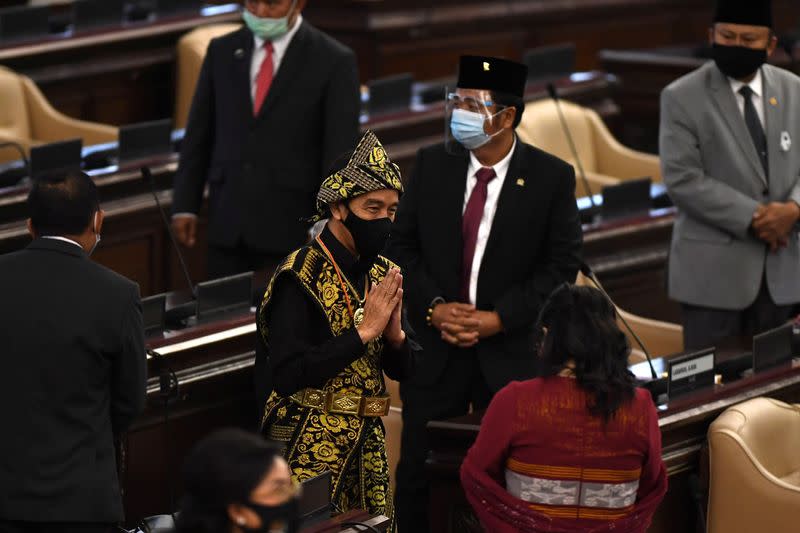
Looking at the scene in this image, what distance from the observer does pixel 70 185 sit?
274 centimetres

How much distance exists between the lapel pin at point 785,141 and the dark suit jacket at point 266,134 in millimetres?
1183

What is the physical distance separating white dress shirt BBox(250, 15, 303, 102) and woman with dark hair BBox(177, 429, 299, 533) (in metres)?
2.57

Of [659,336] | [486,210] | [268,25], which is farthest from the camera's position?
[659,336]

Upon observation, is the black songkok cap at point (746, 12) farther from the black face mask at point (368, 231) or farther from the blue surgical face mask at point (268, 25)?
the black face mask at point (368, 231)

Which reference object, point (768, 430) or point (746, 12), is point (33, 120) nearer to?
point (746, 12)

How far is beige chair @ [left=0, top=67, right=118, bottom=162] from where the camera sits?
19.8 ft

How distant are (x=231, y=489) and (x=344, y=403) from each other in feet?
3.45

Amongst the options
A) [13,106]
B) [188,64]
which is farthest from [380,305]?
[188,64]

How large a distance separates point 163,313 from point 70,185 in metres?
1.04

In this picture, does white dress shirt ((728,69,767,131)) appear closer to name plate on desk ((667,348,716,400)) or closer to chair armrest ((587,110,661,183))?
name plate on desk ((667,348,716,400))

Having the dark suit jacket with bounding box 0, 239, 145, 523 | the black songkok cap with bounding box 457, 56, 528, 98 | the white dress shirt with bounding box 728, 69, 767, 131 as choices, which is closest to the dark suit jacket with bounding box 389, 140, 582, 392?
the black songkok cap with bounding box 457, 56, 528, 98

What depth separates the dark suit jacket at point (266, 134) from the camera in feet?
14.4

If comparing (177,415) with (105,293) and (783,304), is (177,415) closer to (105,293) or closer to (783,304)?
(105,293)

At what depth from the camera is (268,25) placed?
4.39 metres
